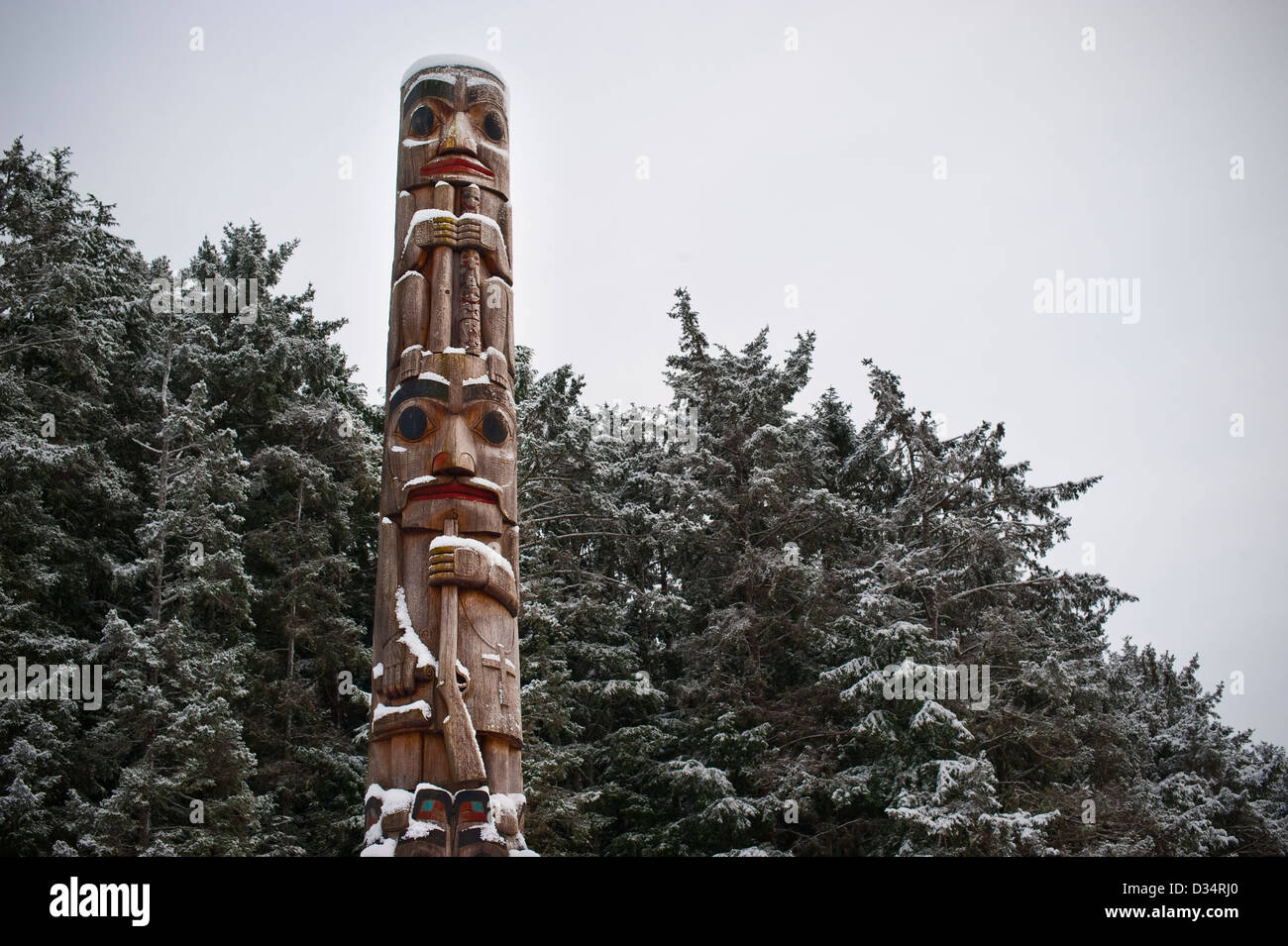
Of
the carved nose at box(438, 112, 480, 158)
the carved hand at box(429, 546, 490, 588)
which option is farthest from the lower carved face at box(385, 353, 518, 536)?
the carved nose at box(438, 112, 480, 158)

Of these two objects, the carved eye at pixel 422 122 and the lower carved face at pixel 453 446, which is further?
the carved eye at pixel 422 122

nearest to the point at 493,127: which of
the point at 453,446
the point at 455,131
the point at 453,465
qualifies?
the point at 455,131

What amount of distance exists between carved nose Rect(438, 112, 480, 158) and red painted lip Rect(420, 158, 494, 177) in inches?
3.8

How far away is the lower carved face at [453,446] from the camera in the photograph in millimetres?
9797

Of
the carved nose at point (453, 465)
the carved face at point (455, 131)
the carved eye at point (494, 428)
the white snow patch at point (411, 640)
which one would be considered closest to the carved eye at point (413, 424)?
the carved nose at point (453, 465)

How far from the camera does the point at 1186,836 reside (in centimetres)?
1636

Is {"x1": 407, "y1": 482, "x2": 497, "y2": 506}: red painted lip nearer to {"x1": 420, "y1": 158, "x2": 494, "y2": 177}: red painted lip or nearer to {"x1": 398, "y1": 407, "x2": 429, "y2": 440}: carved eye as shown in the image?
{"x1": 398, "y1": 407, "x2": 429, "y2": 440}: carved eye

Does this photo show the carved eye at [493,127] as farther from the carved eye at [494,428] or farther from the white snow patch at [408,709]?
the white snow patch at [408,709]

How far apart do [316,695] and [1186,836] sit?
13317 millimetres

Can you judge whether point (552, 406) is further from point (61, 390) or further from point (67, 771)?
point (67, 771)

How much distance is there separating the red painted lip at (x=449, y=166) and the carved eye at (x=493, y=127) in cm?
55

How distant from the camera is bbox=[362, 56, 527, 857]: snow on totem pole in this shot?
876 cm

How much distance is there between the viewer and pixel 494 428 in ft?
33.6
